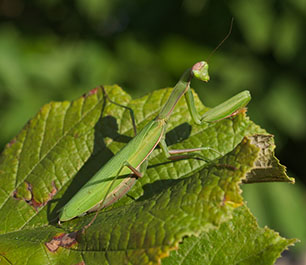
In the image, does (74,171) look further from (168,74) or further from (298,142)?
(298,142)

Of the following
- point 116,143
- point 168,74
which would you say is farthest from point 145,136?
point 168,74

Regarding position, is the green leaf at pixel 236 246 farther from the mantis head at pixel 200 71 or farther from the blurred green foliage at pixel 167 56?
the blurred green foliage at pixel 167 56

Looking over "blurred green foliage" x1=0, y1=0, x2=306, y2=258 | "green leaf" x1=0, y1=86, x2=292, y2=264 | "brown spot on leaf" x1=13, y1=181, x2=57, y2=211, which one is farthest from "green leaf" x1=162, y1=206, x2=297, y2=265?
"blurred green foliage" x1=0, y1=0, x2=306, y2=258

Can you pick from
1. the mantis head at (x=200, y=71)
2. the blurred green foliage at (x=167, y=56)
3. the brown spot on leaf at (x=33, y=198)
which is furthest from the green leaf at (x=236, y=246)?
the blurred green foliage at (x=167, y=56)

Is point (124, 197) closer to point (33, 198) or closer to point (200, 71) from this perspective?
point (33, 198)

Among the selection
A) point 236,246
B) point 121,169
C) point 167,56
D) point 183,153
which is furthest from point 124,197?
point 167,56

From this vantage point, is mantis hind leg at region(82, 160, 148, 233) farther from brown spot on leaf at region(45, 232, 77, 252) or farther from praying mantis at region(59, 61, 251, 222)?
brown spot on leaf at region(45, 232, 77, 252)
